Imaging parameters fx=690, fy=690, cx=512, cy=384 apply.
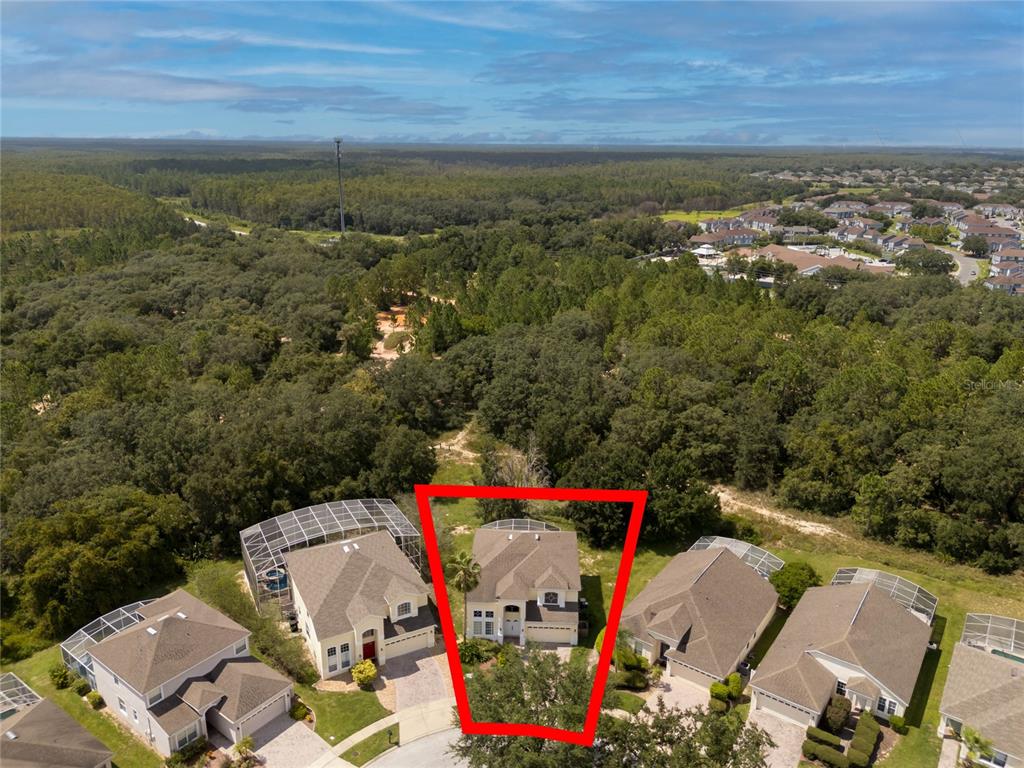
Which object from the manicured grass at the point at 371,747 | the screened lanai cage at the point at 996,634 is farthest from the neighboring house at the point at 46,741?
the screened lanai cage at the point at 996,634

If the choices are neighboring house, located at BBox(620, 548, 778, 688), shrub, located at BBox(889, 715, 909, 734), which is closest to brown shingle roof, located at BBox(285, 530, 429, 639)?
neighboring house, located at BBox(620, 548, 778, 688)

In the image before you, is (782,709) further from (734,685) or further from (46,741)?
(46,741)

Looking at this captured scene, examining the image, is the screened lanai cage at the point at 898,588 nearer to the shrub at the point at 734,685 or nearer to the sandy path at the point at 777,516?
the sandy path at the point at 777,516

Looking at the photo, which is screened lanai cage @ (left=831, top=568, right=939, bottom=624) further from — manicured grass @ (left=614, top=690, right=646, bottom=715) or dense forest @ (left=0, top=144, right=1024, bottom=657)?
manicured grass @ (left=614, top=690, right=646, bottom=715)

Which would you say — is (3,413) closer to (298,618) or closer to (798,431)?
(298,618)

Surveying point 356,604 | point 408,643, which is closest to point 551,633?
point 408,643

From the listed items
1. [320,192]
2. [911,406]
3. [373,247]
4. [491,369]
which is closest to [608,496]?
[911,406]
